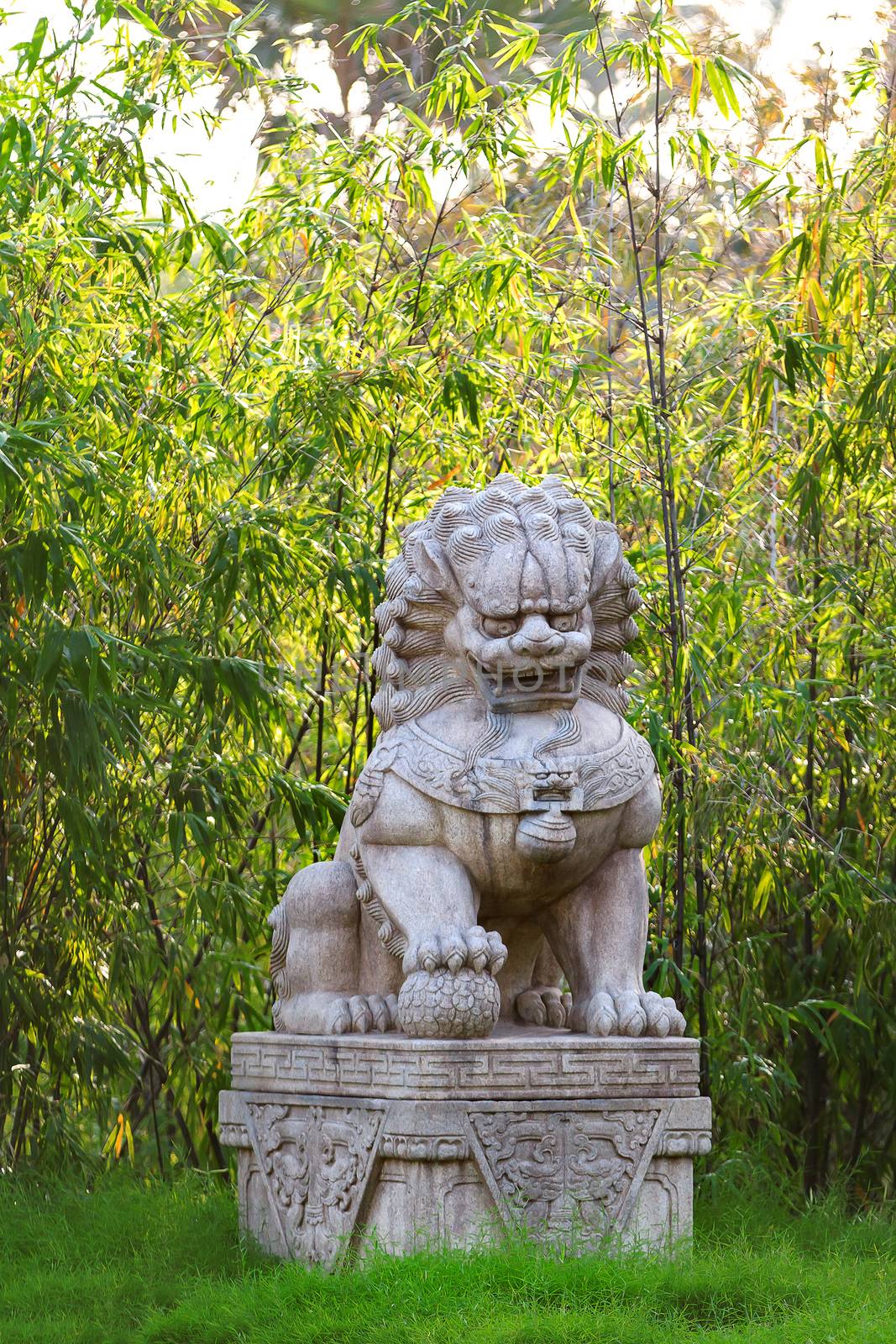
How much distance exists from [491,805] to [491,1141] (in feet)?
Result: 2.09

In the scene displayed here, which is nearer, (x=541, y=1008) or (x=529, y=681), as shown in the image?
(x=529, y=681)

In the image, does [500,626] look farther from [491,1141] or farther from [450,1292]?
[450,1292]

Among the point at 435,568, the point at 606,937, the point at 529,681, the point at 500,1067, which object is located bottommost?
the point at 500,1067

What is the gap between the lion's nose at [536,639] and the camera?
3312mm

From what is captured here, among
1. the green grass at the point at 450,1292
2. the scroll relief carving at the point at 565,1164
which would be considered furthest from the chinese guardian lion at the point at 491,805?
the green grass at the point at 450,1292

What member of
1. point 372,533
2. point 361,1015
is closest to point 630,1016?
point 361,1015

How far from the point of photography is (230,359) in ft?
15.4

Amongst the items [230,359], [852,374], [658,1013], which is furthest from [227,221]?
[658,1013]

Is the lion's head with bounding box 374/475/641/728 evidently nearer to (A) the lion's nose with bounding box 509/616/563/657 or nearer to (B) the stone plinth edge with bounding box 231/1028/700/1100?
(A) the lion's nose with bounding box 509/616/563/657

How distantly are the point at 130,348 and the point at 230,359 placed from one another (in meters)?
0.29

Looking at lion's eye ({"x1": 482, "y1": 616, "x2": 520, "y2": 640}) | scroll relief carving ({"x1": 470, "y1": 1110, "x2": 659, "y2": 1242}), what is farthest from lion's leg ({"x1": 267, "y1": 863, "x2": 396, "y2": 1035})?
lion's eye ({"x1": 482, "y1": 616, "x2": 520, "y2": 640})

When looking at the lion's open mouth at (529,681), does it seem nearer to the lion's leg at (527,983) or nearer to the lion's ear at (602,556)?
the lion's ear at (602,556)

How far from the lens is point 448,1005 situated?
10.4ft

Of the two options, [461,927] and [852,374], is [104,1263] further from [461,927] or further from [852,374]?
[852,374]
